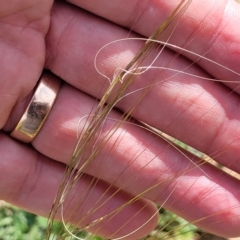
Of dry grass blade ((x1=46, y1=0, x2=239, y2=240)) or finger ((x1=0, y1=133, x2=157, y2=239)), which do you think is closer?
dry grass blade ((x1=46, y1=0, x2=239, y2=240))

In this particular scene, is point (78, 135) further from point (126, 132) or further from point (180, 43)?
point (180, 43)

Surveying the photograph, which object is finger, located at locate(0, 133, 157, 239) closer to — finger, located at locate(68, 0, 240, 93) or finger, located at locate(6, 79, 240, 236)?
finger, located at locate(6, 79, 240, 236)

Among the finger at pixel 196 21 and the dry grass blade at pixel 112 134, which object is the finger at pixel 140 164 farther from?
the finger at pixel 196 21

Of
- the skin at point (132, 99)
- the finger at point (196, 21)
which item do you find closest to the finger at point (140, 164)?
the skin at point (132, 99)

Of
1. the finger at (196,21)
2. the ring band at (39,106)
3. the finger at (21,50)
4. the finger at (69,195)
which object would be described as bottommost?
the finger at (69,195)

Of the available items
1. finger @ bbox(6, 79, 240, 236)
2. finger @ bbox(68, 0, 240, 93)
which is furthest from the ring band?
finger @ bbox(68, 0, 240, 93)

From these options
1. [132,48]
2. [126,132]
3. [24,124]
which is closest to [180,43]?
[132,48]
